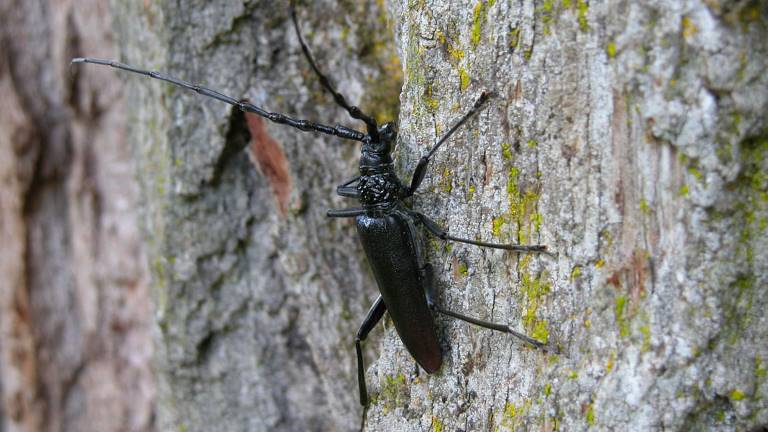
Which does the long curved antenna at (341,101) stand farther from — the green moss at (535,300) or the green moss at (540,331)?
the green moss at (540,331)

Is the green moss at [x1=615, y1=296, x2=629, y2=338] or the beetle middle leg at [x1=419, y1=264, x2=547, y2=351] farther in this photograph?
the beetle middle leg at [x1=419, y1=264, x2=547, y2=351]

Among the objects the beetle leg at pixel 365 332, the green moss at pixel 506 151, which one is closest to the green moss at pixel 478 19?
the green moss at pixel 506 151

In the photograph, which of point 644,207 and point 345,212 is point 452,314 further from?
point 644,207

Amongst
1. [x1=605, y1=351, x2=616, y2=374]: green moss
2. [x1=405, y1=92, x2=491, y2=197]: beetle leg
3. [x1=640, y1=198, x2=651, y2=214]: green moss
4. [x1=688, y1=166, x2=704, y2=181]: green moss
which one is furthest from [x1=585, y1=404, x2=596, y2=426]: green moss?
[x1=405, y1=92, x2=491, y2=197]: beetle leg

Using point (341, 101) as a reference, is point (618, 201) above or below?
below

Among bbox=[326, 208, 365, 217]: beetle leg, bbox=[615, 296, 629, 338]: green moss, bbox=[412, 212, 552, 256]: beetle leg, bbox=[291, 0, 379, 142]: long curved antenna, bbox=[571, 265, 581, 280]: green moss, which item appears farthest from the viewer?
bbox=[326, 208, 365, 217]: beetle leg

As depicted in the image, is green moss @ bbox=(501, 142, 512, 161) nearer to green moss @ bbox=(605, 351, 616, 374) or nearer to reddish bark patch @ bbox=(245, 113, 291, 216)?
green moss @ bbox=(605, 351, 616, 374)

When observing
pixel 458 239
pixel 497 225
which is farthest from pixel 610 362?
pixel 458 239
